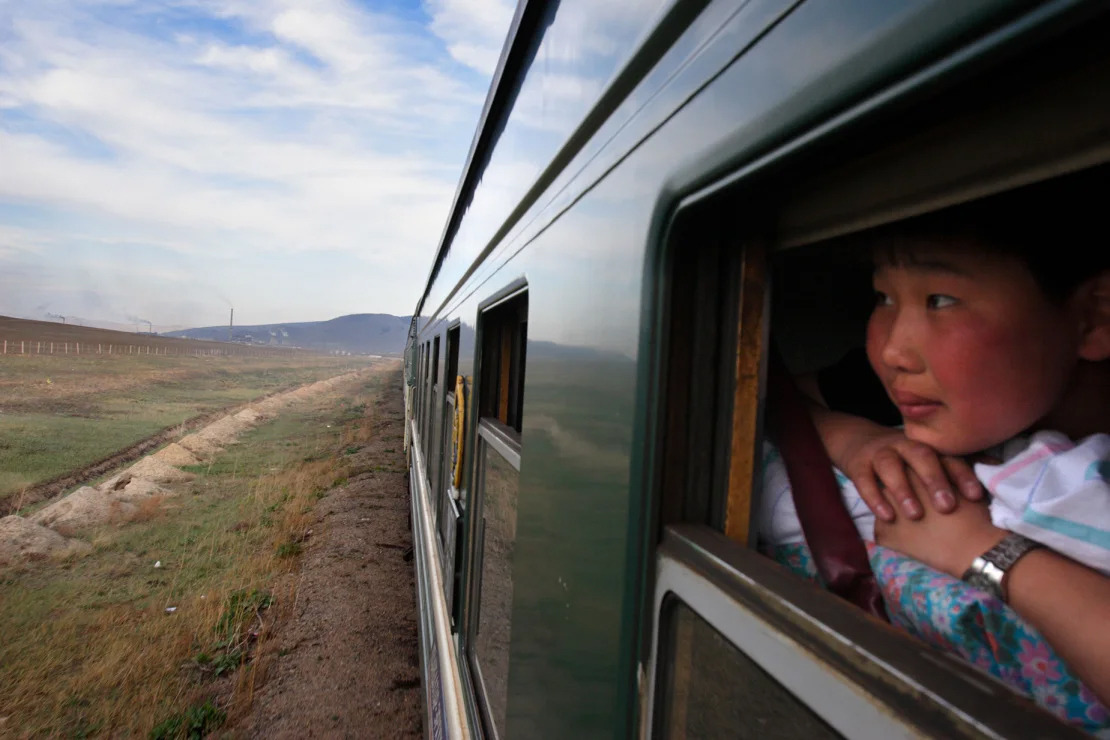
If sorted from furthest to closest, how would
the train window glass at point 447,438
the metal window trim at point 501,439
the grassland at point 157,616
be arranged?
the grassland at point 157,616, the train window glass at point 447,438, the metal window trim at point 501,439

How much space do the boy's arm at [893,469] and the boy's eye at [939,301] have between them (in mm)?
181

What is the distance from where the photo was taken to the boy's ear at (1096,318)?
721 mm

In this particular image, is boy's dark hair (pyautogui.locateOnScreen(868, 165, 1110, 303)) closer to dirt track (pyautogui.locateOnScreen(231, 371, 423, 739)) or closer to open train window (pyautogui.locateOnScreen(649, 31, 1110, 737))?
open train window (pyautogui.locateOnScreen(649, 31, 1110, 737))

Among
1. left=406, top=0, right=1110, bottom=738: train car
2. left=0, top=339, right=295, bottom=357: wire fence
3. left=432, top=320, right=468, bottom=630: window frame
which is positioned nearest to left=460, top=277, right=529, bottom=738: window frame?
left=432, top=320, right=468, bottom=630: window frame

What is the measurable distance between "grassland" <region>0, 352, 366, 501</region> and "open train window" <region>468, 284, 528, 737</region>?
1386cm

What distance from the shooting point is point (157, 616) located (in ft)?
24.1

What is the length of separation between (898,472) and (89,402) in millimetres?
35335

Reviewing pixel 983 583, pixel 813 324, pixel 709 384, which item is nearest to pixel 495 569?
pixel 813 324

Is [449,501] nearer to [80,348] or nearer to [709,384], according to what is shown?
[709,384]

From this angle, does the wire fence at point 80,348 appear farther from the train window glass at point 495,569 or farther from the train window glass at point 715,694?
the train window glass at point 715,694

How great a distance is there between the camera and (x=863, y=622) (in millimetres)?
649

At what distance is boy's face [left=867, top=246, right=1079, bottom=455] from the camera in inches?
29.3

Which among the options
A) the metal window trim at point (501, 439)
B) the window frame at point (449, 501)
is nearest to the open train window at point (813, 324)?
the metal window trim at point (501, 439)

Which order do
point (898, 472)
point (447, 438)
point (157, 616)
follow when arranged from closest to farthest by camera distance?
point (898, 472) < point (447, 438) < point (157, 616)
